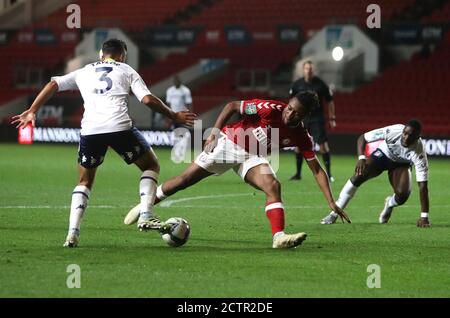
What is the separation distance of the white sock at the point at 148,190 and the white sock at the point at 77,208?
58cm

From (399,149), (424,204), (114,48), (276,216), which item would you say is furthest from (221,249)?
(399,149)

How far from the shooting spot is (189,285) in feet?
25.1

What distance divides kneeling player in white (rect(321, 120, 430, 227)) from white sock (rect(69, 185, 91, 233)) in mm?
3614

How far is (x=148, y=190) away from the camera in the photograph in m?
9.98

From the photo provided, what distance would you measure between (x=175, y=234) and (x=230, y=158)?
1.04 metres

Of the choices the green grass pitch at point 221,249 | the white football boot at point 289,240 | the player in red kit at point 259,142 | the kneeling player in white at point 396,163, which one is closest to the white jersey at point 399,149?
the kneeling player in white at point 396,163

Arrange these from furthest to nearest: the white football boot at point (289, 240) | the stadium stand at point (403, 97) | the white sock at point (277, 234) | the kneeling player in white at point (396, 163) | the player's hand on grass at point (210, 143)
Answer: the stadium stand at point (403, 97) → the kneeling player in white at point (396, 163) → the player's hand on grass at point (210, 143) → the white sock at point (277, 234) → the white football boot at point (289, 240)

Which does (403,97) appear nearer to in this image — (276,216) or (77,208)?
(276,216)

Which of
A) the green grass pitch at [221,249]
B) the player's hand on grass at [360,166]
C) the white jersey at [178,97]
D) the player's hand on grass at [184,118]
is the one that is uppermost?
the white jersey at [178,97]

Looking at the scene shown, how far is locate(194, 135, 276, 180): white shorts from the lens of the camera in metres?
10.2

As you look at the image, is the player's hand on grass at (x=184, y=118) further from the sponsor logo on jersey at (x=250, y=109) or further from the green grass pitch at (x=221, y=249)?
the green grass pitch at (x=221, y=249)

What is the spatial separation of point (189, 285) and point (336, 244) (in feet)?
9.87

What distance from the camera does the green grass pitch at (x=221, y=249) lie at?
7.62 metres
